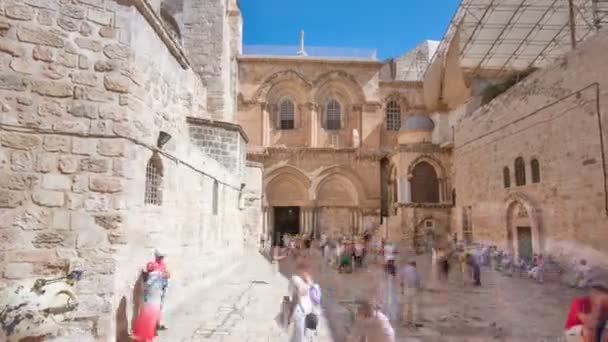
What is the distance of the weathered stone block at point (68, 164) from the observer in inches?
187

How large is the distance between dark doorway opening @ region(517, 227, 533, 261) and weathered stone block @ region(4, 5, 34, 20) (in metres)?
13.8

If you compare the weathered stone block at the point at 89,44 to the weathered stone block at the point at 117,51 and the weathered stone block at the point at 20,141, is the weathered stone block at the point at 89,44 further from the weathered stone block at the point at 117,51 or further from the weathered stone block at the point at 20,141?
the weathered stone block at the point at 20,141

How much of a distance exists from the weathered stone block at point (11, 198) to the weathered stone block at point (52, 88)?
1197 millimetres

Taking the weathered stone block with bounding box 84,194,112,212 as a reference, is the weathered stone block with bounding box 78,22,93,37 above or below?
above

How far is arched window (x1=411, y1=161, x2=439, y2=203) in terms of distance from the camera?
20344mm

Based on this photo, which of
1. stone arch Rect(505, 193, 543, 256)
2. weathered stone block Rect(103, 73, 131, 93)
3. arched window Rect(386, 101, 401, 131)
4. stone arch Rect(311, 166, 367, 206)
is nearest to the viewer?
weathered stone block Rect(103, 73, 131, 93)

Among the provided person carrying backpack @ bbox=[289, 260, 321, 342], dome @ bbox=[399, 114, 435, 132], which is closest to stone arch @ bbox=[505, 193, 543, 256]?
dome @ bbox=[399, 114, 435, 132]

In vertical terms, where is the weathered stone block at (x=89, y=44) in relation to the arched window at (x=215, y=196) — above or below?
above

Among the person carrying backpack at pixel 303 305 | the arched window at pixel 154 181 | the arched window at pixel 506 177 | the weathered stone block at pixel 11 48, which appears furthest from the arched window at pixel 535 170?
the weathered stone block at pixel 11 48

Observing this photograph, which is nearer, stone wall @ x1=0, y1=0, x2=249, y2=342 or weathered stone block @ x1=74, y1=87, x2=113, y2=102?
stone wall @ x1=0, y1=0, x2=249, y2=342

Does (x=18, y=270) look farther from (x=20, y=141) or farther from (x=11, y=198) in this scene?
(x=20, y=141)

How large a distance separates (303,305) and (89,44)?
4.05 m

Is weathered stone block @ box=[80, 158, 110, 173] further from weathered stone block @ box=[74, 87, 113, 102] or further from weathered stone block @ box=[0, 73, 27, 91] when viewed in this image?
weathered stone block @ box=[0, 73, 27, 91]

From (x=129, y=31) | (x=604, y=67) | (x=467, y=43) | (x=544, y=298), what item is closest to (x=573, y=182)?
(x=604, y=67)
